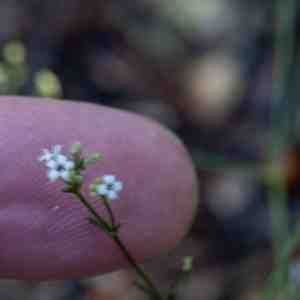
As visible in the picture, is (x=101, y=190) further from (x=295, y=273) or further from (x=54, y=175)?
(x=295, y=273)

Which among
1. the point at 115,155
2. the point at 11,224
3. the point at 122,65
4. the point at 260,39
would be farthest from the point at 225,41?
the point at 11,224

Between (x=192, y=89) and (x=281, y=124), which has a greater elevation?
(x=281, y=124)

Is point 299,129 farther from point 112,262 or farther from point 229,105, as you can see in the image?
point 112,262

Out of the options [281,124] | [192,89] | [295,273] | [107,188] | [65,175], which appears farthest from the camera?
[192,89]

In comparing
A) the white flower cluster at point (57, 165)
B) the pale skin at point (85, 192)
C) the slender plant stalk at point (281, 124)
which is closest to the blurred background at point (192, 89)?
the slender plant stalk at point (281, 124)

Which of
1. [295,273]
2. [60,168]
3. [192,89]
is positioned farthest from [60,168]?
[192,89]

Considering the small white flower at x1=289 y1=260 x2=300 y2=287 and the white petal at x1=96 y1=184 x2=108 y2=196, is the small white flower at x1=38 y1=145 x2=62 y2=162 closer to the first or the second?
the white petal at x1=96 y1=184 x2=108 y2=196

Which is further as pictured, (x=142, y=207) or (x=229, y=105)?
(x=229, y=105)

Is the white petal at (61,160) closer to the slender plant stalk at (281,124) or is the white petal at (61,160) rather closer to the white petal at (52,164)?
the white petal at (52,164)
